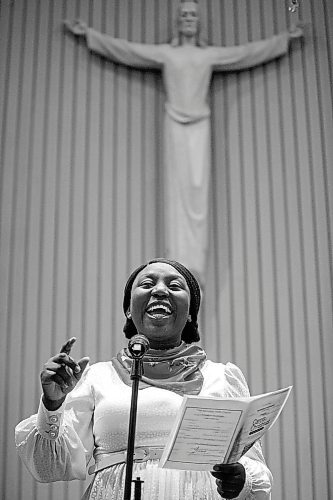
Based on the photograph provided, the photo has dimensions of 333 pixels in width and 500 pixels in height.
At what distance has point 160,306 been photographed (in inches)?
87.9

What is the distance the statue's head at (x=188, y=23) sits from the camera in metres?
4.04

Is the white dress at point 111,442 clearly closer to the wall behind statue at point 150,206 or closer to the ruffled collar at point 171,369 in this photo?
the ruffled collar at point 171,369

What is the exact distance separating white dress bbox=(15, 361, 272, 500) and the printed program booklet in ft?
0.49

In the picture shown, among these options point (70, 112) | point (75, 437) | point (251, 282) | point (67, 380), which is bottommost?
point (75, 437)

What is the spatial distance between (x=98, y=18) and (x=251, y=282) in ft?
4.81

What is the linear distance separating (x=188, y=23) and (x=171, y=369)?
2279 millimetres

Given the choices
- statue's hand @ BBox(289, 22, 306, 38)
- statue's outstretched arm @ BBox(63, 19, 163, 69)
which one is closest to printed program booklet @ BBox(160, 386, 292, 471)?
statue's outstretched arm @ BBox(63, 19, 163, 69)

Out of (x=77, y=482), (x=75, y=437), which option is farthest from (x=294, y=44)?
(x=75, y=437)

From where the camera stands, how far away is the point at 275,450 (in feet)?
11.7

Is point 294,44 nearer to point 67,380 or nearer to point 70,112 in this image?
point 70,112

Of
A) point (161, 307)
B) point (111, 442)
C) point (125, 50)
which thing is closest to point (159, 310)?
point (161, 307)

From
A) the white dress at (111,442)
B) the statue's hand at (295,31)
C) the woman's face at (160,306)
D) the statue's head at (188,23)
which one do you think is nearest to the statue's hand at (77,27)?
the statue's head at (188,23)

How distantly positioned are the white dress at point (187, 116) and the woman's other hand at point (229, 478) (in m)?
1.81

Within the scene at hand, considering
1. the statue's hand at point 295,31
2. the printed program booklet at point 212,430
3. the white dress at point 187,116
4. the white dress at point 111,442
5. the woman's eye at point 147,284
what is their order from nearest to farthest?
the printed program booklet at point 212,430
the white dress at point 111,442
the woman's eye at point 147,284
the white dress at point 187,116
the statue's hand at point 295,31
